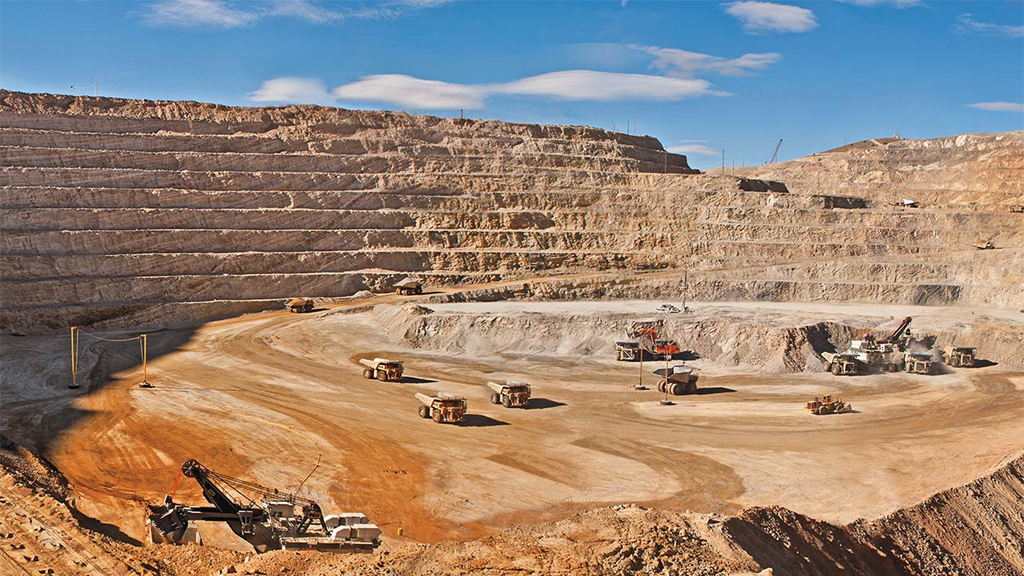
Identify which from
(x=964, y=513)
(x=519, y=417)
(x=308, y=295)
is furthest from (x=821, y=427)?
(x=308, y=295)

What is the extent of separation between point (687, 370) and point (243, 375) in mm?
19325

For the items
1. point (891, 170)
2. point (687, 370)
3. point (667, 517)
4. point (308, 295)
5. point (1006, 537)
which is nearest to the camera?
point (667, 517)

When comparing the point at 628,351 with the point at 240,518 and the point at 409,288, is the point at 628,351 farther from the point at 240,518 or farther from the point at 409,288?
the point at 240,518

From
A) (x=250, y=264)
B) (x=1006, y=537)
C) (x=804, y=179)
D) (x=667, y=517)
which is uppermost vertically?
(x=804, y=179)

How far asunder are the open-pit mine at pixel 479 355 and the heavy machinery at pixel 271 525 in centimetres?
7

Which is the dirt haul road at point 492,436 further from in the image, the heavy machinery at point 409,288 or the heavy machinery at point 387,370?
the heavy machinery at point 409,288

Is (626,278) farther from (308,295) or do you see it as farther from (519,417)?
(519,417)

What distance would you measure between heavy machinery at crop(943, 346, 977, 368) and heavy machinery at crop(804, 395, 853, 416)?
1213cm

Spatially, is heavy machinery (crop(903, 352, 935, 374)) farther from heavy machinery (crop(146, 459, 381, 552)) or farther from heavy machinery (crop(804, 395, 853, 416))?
heavy machinery (crop(146, 459, 381, 552))

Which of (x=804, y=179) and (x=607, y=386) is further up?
(x=804, y=179)

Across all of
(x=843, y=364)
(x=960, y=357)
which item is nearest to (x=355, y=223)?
(x=843, y=364)

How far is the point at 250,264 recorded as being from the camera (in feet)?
187

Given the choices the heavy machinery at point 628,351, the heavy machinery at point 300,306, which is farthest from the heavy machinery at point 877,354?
the heavy machinery at point 300,306

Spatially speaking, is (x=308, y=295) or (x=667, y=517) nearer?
(x=667, y=517)
